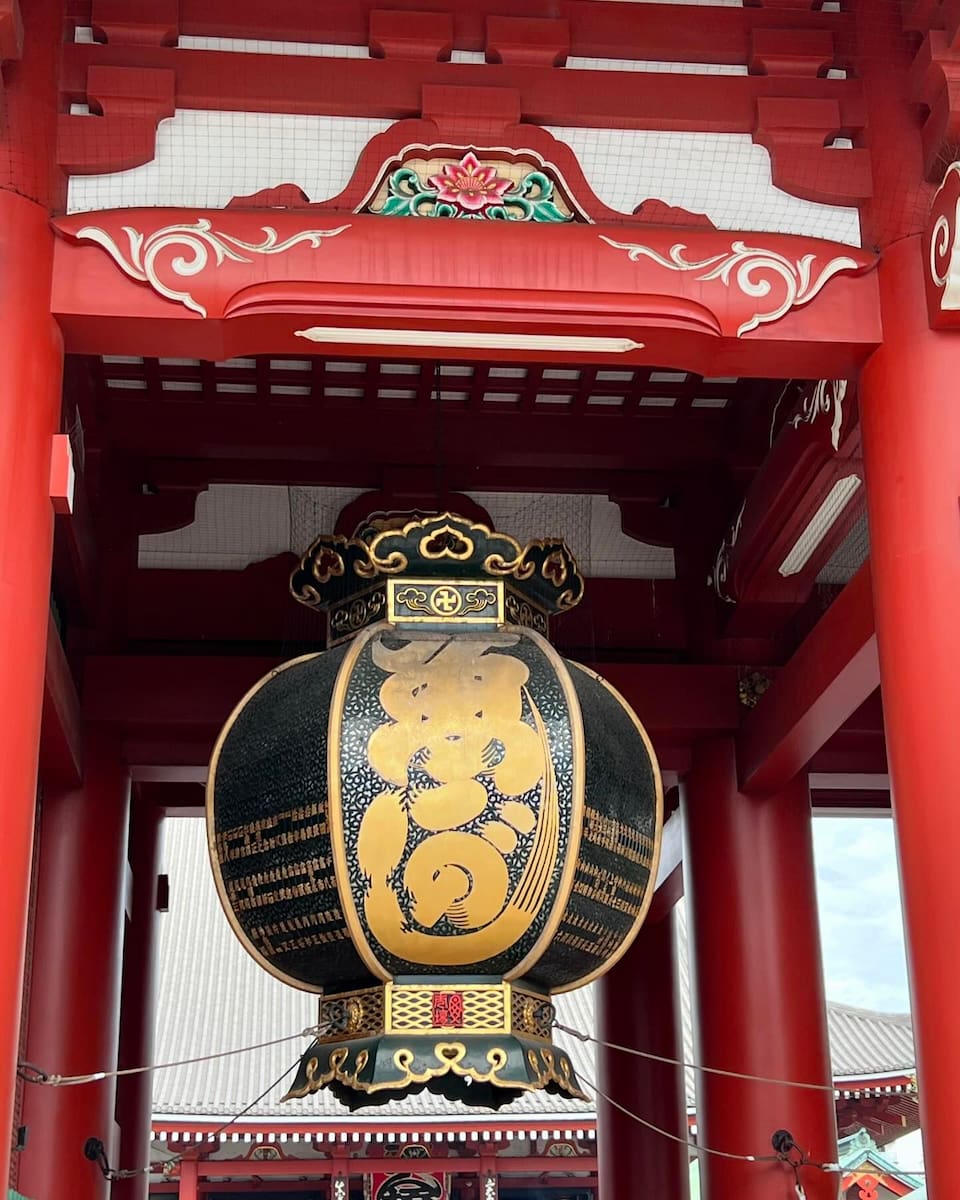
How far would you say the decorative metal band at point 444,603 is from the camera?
4449 millimetres

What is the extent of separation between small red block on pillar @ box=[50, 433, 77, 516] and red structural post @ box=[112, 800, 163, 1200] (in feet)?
14.0

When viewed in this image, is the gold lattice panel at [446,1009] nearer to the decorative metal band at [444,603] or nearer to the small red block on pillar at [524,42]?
the decorative metal band at [444,603]

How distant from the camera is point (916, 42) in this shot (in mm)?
4406

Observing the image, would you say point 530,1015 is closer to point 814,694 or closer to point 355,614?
point 355,614

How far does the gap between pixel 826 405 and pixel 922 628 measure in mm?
1468

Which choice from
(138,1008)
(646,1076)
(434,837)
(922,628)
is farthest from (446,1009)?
(646,1076)

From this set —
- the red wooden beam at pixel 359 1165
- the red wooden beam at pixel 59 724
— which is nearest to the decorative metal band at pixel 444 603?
the red wooden beam at pixel 59 724

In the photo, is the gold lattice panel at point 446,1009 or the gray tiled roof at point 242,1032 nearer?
the gold lattice panel at point 446,1009

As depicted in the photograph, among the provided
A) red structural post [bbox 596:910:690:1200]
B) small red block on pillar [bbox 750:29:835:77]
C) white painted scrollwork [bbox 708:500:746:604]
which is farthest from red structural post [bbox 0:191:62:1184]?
red structural post [bbox 596:910:690:1200]

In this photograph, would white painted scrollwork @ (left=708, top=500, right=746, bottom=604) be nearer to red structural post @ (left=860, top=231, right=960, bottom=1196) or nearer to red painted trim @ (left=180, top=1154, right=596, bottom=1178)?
red structural post @ (left=860, top=231, right=960, bottom=1196)

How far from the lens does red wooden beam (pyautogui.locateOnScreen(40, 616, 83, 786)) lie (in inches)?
211

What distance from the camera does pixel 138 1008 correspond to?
25.2 feet

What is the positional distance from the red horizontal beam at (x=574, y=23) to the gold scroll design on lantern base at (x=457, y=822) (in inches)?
69.9

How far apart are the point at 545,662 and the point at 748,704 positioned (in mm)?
2402
